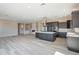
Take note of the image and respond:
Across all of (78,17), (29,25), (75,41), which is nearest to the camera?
(75,41)

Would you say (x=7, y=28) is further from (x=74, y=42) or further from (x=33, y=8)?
(x=74, y=42)

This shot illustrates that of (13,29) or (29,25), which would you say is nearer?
(13,29)

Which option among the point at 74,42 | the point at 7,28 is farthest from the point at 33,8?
the point at 7,28

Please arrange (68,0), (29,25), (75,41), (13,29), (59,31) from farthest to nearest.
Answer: (29,25) → (13,29) → (59,31) → (75,41) → (68,0)

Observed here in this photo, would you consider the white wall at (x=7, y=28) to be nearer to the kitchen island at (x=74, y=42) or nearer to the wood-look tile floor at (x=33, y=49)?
the wood-look tile floor at (x=33, y=49)

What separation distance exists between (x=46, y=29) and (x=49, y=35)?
223 inches

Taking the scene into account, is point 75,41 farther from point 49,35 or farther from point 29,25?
point 29,25

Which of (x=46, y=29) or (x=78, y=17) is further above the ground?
(x=78, y=17)

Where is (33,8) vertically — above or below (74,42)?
above

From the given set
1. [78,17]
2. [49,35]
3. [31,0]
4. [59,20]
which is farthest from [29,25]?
[31,0]

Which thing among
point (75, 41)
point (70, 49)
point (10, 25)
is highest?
point (10, 25)

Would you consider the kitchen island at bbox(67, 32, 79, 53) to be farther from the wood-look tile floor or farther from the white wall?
the white wall

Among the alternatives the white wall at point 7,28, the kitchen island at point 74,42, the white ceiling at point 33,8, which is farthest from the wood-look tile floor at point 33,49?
the white wall at point 7,28

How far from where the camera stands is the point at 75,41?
17.3ft
